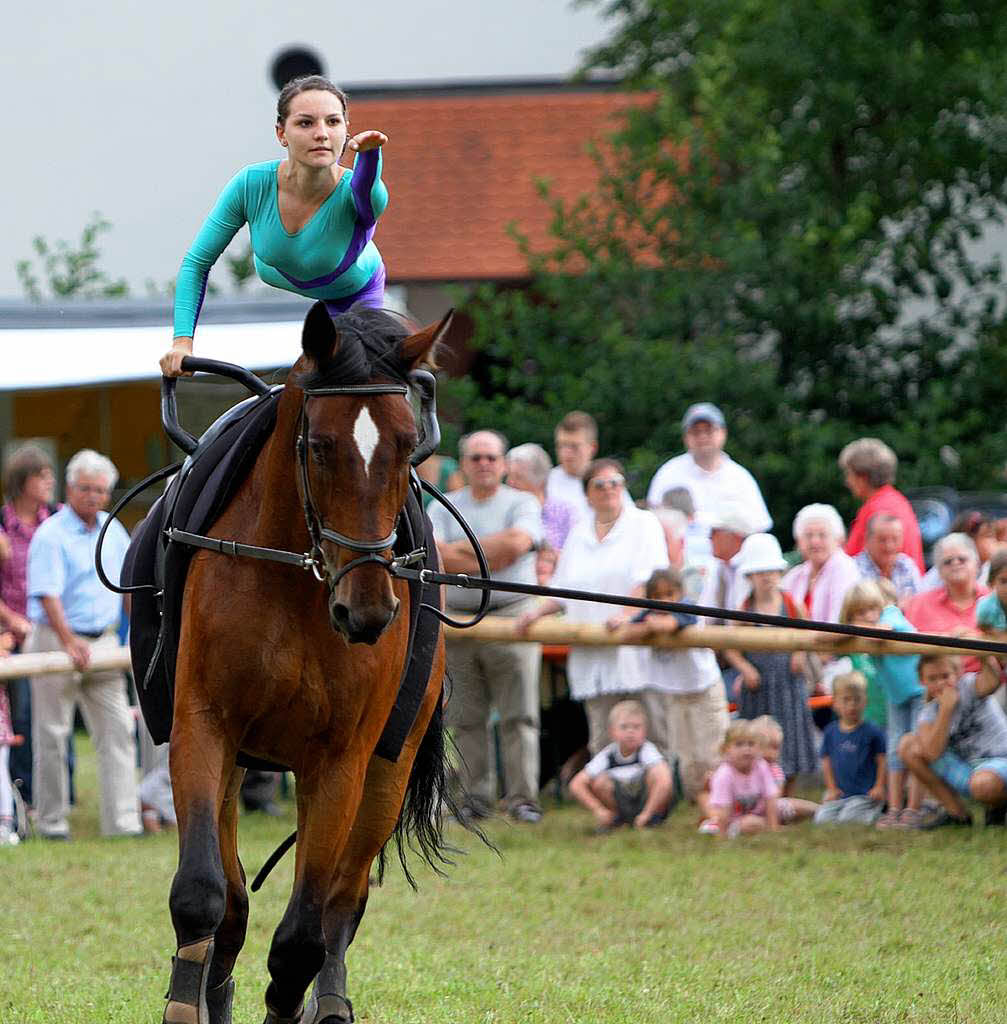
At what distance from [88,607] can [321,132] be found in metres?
6.02

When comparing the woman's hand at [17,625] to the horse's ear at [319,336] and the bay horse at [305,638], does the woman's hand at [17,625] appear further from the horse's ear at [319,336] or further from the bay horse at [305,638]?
the horse's ear at [319,336]

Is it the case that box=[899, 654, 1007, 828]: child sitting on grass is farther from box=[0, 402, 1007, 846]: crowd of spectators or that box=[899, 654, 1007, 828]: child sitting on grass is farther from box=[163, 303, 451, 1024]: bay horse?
box=[163, 303, 451, 1024]: bay horse

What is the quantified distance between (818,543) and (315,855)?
19.4ft

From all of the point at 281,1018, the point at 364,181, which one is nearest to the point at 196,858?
the point at 281,1018

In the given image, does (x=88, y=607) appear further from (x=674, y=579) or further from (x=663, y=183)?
(x=663, y=183)

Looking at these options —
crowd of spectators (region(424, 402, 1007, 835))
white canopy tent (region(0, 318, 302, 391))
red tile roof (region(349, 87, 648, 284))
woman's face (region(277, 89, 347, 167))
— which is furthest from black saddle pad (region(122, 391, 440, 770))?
red tile roof (region(349, 87, 648, 284))

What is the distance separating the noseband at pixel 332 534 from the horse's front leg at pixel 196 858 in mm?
566

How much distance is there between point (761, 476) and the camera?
589 inches

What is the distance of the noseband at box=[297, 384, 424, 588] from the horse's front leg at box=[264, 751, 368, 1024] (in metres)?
0.63

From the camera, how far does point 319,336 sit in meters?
4.39

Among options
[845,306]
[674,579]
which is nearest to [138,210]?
[845,306]

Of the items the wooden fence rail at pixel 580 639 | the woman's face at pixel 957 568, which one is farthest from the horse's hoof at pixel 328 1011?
the woman's face at pixel 957 568

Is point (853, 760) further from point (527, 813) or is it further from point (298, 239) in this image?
point (298, 239)

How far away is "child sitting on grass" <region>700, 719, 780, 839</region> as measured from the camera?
30.7 feet
